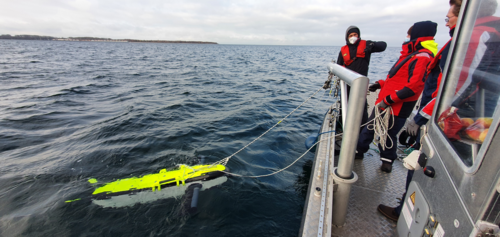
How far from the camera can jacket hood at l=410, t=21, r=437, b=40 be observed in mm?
2900

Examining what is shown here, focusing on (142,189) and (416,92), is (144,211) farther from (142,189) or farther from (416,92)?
(416,92)

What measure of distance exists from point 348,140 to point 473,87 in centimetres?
87

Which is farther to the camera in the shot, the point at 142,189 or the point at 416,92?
the point at 142,189

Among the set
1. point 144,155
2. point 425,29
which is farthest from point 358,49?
point 144,155

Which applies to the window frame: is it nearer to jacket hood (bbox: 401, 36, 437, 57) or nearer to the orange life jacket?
jacket hood (bbox: 401, 36, 437, 57)

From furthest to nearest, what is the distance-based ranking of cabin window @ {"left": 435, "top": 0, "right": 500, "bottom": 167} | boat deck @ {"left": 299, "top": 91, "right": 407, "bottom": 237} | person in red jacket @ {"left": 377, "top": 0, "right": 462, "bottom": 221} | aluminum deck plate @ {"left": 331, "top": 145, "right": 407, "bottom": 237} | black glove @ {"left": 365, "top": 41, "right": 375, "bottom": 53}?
Result: black glove @ {"left": 365, "top": 41, "right": 375, "bottom": 53}, aluminum deck plate @ {"left": 331, "top": 145, "right": 407, "bottom": 237}, person in red jacket @ {"left": 377, "top": 0, "right": 462, "bottom": 221}, boat deck @ {"left": 299, "top": 91, "right": 407, "bottom": 237}, cabin window @ {"left": 435, "top": 0, "right": 500, "bottom": 167}

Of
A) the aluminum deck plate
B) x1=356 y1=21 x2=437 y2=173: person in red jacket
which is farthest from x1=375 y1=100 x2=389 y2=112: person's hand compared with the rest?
the aluminum deck plate

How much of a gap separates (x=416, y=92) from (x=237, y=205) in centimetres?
334

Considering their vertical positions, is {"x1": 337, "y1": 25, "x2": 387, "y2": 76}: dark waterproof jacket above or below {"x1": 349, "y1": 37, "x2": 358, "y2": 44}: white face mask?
below

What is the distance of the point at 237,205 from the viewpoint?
4.00m

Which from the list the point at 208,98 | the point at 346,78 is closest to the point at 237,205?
the point at 346,78

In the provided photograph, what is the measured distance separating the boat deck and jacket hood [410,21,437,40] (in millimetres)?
1849

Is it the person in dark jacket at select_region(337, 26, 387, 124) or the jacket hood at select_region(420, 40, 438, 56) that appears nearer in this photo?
the jacket hood at select_region(420, 40, 438, 56)

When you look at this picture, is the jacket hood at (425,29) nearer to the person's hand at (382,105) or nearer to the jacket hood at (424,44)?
the jacket hood at (424,44)
